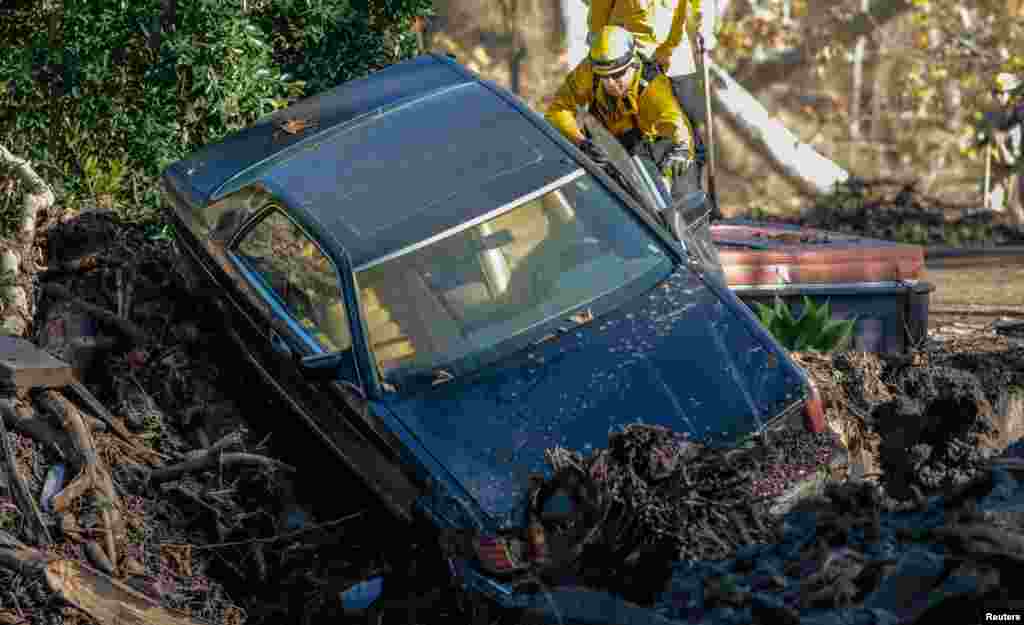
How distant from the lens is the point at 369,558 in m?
5.61

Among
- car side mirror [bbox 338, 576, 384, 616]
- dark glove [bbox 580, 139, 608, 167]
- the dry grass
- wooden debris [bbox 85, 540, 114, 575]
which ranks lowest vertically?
the dry grass

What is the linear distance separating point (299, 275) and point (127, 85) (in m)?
3.21

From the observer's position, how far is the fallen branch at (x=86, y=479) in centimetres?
553

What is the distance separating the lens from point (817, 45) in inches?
658

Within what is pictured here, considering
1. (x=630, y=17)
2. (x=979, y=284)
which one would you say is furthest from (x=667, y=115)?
(x=979, y=284)

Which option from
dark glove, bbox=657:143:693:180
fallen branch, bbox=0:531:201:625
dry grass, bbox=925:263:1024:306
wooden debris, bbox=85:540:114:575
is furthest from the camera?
dry grass, bbox=925:263:1024:306

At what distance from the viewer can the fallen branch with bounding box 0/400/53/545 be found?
17.9ft

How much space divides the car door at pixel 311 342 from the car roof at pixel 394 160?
16cm

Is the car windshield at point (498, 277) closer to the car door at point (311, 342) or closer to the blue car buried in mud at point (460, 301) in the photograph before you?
the blue car buried in mud at point (460, 301)

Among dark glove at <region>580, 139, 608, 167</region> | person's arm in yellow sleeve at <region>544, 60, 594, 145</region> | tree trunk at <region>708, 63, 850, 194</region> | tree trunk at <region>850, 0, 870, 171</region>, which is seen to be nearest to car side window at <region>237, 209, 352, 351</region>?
dark glove at <region>580, 139, 608, 167</region>

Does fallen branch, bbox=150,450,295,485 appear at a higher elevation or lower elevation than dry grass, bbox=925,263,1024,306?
higher

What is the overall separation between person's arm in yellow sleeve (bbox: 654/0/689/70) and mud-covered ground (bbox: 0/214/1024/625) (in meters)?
2.12

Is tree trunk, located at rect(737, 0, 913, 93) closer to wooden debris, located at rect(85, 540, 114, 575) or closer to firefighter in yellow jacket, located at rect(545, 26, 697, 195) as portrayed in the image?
firefighter in yellow jacket, located at rect(545, 26, 697, 195)

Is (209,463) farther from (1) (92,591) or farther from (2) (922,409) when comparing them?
(2) (922,409)
